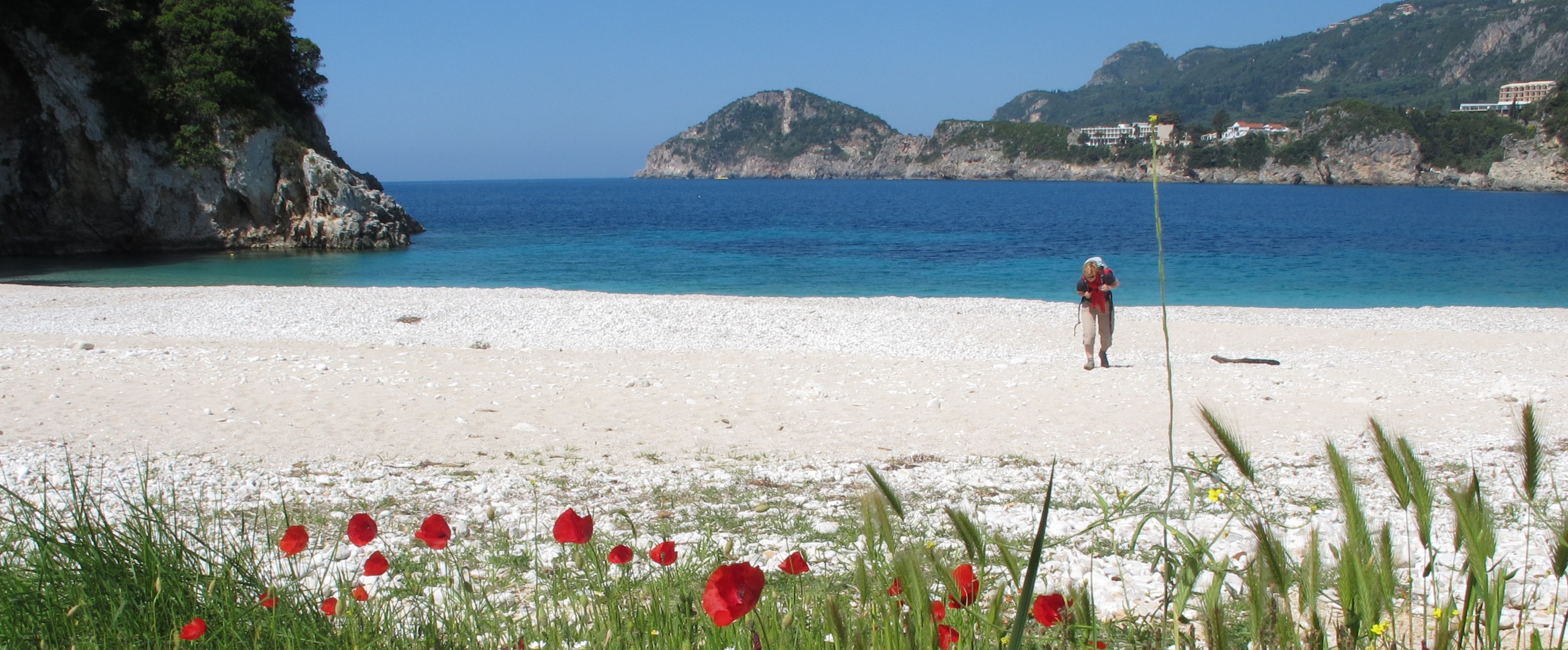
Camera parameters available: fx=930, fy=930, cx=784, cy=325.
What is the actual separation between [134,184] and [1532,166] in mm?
126303

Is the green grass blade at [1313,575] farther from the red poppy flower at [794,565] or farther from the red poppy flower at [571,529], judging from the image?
the red poppy flower at [571,529]

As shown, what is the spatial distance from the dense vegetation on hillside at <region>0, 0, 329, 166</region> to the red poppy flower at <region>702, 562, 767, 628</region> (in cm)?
3952

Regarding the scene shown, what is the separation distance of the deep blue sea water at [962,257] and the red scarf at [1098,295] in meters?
14.0

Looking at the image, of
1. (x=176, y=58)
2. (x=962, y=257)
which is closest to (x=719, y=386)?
(x=962, y=257)

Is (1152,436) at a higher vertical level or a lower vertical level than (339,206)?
lower

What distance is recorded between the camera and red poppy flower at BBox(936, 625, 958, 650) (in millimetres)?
1820

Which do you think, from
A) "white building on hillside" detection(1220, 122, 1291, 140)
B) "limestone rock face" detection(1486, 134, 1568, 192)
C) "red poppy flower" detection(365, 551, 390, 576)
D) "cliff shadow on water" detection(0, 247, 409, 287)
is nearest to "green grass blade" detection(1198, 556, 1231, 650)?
"red poppy flower" detection(365, 551, 390, 576)

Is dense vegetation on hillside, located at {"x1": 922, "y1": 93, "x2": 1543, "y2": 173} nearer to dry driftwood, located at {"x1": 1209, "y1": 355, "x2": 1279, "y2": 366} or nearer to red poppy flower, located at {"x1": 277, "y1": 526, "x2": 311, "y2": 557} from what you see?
dry driftwood, located at {"x1": 1209, "y1": 355, "x2": 1279, "y2": 366}

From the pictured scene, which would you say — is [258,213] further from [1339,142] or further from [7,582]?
[1339,142]

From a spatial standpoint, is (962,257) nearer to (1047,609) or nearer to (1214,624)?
(1047,609)

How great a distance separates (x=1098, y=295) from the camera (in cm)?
1157

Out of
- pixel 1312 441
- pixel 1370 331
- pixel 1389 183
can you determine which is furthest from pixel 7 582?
pixel 1389 183

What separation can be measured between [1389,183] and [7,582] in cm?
15499

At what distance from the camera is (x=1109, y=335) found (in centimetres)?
1200
